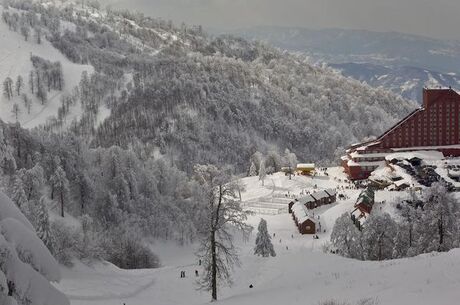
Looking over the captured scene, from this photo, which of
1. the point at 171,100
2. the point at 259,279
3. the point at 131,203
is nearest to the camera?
the point at 259,279

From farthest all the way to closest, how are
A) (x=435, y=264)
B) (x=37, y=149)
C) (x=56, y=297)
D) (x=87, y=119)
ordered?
(x=87, y=119) < (x=37, y=149) < (x=435, y=264) < (x=56, y=297)

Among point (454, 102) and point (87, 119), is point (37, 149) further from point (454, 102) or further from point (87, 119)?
point (87, 119)

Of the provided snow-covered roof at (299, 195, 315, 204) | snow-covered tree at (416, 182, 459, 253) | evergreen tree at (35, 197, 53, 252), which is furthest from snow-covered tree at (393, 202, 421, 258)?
snow-covered roof at (299, 195, 315, 204)

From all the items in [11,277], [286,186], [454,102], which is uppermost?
[454,102]

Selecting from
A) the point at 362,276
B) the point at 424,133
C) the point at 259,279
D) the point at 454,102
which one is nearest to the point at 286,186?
the point at 424,133

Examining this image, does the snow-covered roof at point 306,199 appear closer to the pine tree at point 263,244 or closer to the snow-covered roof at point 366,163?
the snow-covered roof at point 366,163

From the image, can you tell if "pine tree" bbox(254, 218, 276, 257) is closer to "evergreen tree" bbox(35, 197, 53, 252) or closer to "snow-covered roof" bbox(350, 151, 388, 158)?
"evergreen tree" bbox(35, 197, 53, 252)

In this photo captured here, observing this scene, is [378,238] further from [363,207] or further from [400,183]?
[400,183]
